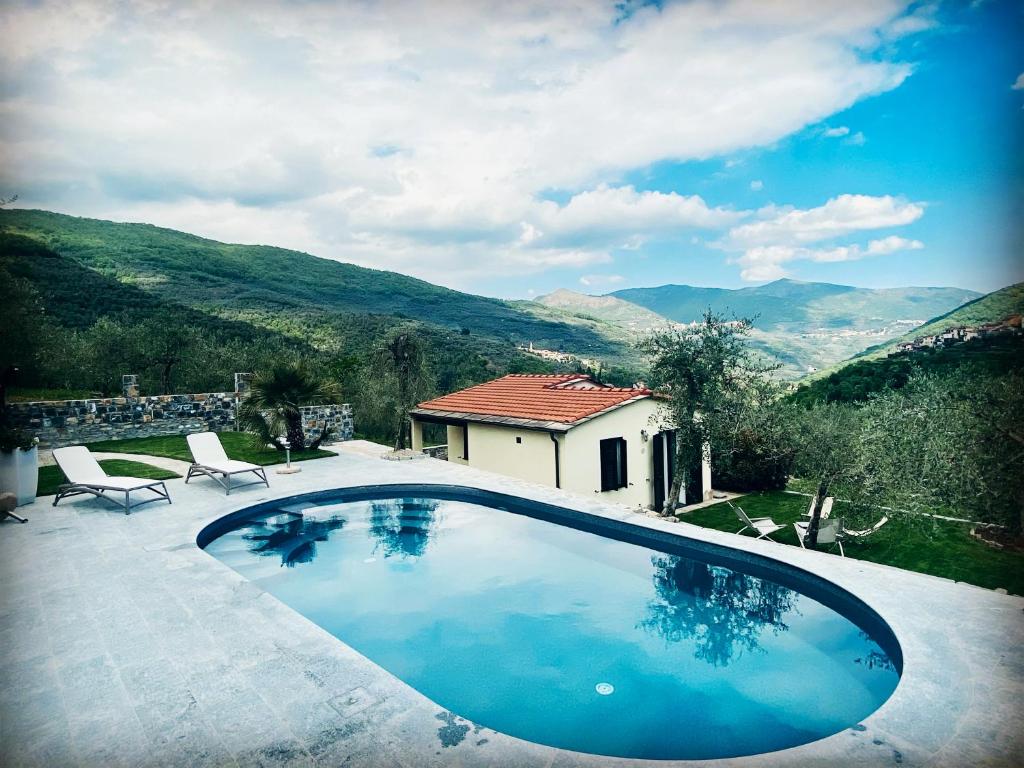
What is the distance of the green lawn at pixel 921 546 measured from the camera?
7958 mm

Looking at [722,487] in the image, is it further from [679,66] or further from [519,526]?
[679,66]

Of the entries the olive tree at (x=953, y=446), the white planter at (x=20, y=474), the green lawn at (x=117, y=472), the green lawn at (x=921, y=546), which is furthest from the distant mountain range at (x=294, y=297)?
the olive tree at (x=953, y=446)

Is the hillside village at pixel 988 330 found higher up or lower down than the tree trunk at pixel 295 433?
higher up

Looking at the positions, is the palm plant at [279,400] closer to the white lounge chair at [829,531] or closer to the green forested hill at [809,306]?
the white lounge chair at [829,531]

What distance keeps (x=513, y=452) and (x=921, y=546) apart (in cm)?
824

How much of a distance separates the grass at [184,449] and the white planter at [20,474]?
425 centimetres

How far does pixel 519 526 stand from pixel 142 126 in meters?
8.22

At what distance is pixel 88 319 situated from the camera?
28156mm

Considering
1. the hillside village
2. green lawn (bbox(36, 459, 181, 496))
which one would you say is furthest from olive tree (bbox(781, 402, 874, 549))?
green lawn (bbox(36, 459, 181, 496))

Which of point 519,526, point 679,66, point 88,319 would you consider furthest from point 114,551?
point 88,319

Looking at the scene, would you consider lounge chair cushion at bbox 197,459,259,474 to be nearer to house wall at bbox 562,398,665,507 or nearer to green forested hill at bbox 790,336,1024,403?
house wall at bbox 562,398,665,507

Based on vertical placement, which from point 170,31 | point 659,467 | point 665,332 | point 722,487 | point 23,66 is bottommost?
point 722,487

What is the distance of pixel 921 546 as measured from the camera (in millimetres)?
9641

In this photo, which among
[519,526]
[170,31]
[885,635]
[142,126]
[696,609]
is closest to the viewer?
[170,31]
